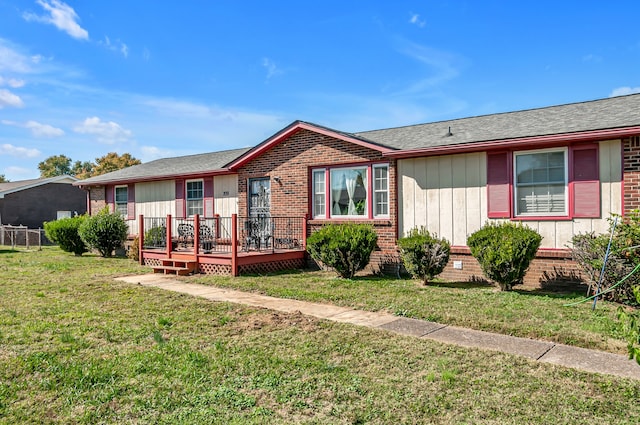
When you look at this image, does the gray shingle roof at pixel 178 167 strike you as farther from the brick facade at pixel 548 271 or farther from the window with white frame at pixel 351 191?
the brick facade at pixel 548 271

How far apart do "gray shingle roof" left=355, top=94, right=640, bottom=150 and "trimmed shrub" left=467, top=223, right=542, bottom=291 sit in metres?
2.06

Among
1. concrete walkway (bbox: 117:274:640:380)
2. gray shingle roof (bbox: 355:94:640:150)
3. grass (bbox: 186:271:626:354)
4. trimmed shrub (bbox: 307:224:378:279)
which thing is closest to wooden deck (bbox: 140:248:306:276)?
grass (bbox: 186:271:626:354)

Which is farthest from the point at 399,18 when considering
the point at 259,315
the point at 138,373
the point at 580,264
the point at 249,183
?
the point at 138,373

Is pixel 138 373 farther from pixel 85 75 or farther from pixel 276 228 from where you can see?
pixel 85 75

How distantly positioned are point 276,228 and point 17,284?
6277 mm

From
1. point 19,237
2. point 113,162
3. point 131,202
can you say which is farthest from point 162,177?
point 113,162

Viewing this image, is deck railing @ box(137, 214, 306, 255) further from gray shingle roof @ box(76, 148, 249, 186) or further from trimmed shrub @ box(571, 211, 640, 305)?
trimmed shrub @ box(571, 211, 640, 305)

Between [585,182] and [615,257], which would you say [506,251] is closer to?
[615,257]

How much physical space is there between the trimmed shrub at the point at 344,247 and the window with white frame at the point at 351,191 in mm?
1029

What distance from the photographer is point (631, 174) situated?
316 inches

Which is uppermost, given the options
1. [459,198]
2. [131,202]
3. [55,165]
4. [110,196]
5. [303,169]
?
[55,165]

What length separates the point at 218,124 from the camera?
808 inches

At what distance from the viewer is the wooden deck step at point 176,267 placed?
1139 cm

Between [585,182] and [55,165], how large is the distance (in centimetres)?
8299
